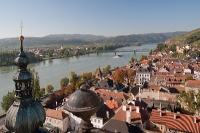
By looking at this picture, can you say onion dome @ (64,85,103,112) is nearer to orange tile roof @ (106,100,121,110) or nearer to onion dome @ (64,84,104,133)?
onion dome @ (64,84,104,133)

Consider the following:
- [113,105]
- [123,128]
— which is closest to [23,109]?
[123,128]

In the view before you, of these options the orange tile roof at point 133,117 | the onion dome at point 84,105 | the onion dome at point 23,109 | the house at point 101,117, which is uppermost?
the onion dome at point 84,105

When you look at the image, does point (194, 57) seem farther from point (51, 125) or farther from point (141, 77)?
point (51, 125)

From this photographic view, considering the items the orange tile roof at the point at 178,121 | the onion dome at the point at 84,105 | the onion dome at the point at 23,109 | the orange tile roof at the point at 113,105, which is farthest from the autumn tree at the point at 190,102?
the onion dome at the point at 84,105

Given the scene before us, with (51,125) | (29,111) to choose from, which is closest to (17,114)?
(29,111)

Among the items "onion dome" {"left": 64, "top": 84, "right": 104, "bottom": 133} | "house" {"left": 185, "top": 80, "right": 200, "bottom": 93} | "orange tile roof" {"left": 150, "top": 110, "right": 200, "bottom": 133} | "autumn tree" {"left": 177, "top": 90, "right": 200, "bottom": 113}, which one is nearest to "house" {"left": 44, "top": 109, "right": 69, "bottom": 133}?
"orange tile roof" {"left": 150, "top": 110, "right": 200, "bottom": 133}

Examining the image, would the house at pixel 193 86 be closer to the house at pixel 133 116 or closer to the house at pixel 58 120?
the house at pixel 133 116

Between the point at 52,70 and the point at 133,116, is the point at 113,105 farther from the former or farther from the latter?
the point at 52,70
